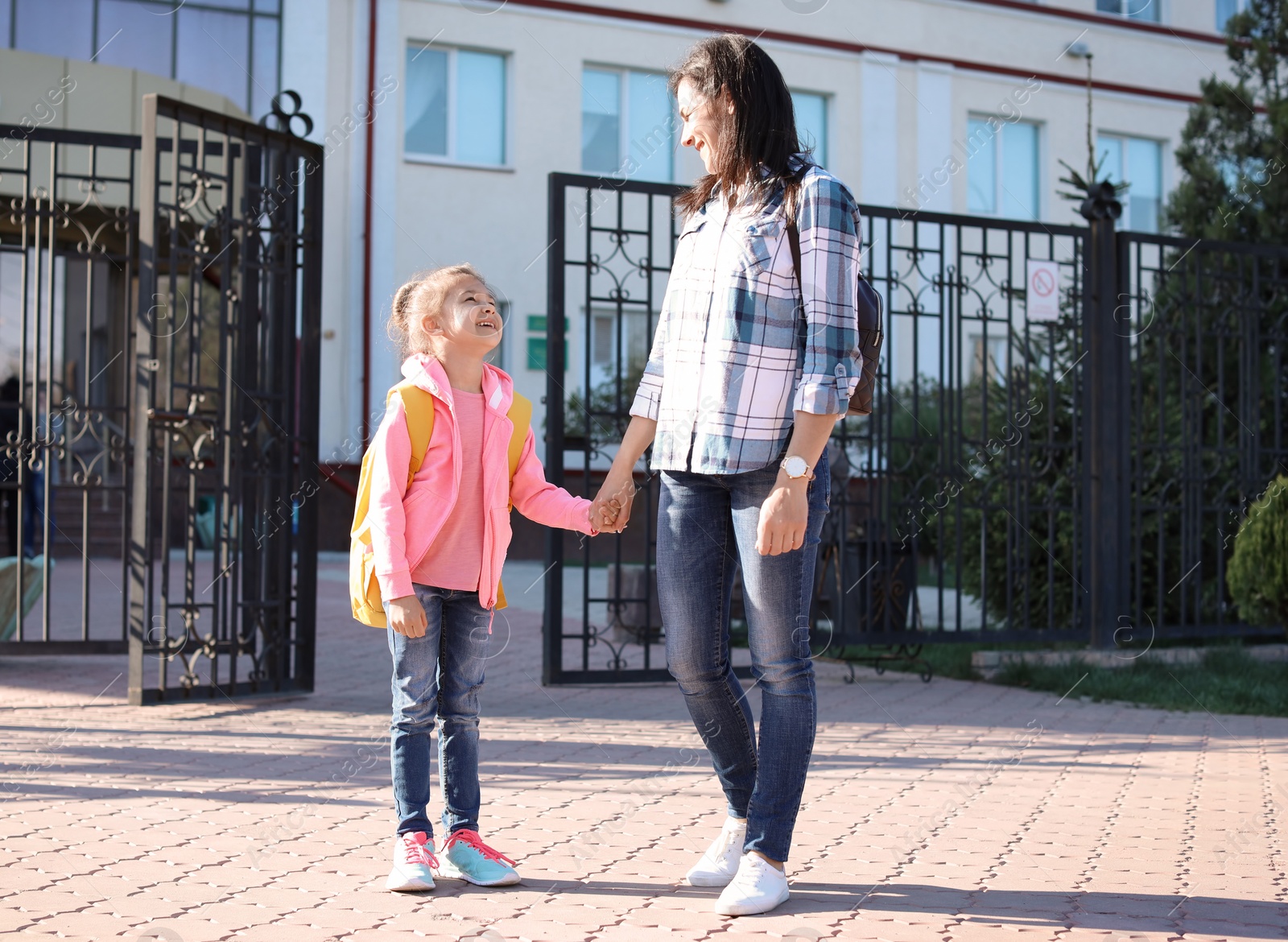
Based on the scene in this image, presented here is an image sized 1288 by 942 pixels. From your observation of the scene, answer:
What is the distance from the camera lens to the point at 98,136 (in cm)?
665

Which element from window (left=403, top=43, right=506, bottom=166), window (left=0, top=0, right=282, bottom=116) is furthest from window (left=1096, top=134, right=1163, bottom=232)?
window (left=0, top=0, right=282, bottom=116)

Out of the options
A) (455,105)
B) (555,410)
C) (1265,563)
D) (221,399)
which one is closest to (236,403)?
(221,399)

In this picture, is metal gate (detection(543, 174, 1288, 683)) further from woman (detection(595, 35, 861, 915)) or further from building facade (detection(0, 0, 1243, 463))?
building facade (detection(0, 0, 1243, 463))

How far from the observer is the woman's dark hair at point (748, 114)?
311 cm

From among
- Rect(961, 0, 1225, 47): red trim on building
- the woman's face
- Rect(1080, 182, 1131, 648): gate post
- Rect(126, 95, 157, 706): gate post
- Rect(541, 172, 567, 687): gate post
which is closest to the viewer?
the woman's face

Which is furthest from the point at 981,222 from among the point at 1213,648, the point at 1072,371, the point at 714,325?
the point at 714,325

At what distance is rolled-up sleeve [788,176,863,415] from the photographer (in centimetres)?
295

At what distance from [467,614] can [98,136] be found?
4.50 m

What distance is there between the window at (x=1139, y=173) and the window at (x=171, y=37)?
1230cm

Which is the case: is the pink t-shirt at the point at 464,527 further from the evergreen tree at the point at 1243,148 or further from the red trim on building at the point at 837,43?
the red trim on building at the point at 837,43

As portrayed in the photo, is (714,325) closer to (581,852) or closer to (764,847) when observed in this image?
(764,847)

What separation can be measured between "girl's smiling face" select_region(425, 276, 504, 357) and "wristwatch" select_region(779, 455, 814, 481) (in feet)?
2.72

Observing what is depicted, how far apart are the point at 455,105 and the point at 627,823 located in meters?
14.8

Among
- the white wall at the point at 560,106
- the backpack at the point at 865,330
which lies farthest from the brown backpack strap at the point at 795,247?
the white wall at the point at 560,106
